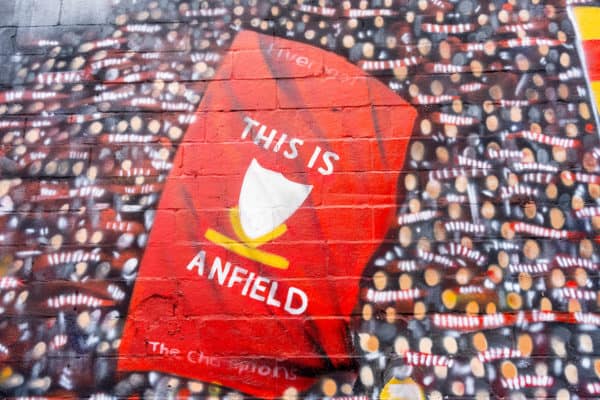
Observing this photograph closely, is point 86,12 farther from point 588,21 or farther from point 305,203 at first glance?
point 588,21

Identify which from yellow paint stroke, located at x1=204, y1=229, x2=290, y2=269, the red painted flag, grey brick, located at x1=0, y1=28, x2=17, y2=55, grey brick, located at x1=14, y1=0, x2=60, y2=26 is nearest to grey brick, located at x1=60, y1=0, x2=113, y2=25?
grey brick, located at x1=14, y1=0, x2=60, y2=26

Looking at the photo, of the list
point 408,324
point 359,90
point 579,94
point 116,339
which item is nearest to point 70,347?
point 116,339

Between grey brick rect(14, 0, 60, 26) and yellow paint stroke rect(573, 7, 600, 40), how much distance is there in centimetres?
240

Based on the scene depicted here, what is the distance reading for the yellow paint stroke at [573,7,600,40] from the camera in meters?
2.03

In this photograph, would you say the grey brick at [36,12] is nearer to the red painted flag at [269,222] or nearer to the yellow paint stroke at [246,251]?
the red painted flag at [269,222]

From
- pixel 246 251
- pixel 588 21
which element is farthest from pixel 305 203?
pixel 588 21

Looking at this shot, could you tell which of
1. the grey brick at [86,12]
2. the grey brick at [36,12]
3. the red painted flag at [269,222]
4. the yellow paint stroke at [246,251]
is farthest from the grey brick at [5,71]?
the yellow paint stroke at [246,251]

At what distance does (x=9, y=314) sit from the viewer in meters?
1.86

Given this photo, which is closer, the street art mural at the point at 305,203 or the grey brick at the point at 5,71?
the street art mural at the point at 305,203

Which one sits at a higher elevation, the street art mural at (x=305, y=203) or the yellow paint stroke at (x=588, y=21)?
the yellow paint stroke at (x=588, y=21)

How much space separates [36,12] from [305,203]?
1579mm

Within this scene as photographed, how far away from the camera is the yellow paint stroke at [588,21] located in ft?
6.64

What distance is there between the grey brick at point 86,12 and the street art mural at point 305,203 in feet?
0.15

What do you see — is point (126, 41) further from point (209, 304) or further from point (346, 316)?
point (346, 316)
